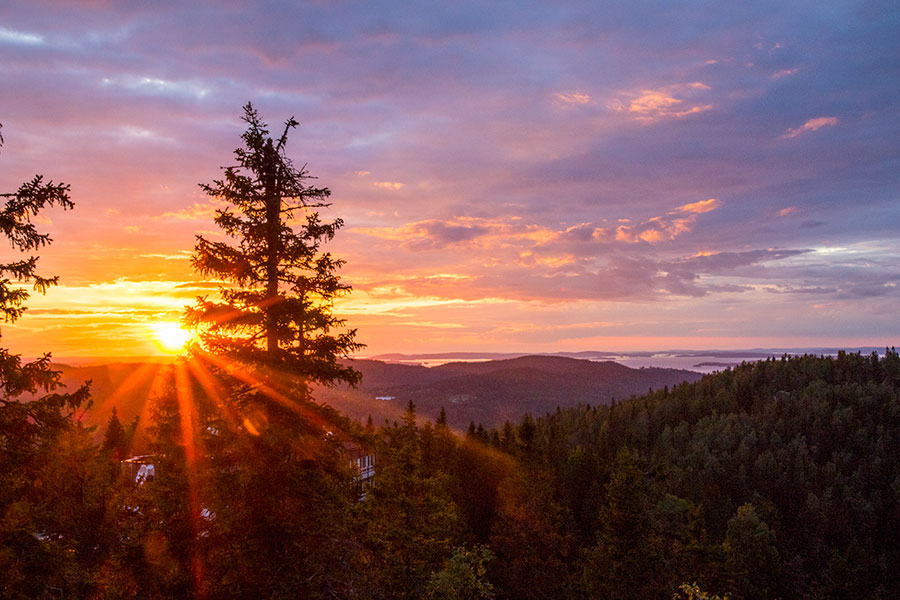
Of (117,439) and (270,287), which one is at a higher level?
(270,287)

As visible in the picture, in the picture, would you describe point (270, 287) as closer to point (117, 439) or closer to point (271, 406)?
point (271, 406)

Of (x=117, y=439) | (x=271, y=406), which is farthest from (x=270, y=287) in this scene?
(x=117, y=439)

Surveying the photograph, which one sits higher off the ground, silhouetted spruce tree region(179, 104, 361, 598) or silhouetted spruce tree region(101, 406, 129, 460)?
silhouetted spruce tree region(179, 104, 361, 598)

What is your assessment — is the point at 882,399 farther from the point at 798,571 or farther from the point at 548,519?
the point at 548,519

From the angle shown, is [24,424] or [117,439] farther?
[117,439]

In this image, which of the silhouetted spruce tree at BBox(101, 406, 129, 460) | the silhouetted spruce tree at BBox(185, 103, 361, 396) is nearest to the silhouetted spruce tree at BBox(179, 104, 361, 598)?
the silhouetted spruce tree at BBox(185, 103, 361, 396)

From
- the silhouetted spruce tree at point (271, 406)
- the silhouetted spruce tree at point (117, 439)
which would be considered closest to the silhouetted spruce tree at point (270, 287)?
the silhouetted spruce tree at point (271, 406)

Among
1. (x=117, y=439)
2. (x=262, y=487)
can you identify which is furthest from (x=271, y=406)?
(x=117, y=439)

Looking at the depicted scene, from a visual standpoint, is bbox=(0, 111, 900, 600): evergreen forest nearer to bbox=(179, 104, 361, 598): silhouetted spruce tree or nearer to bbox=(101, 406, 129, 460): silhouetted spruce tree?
bbox=(179, 104, 361, 598): silhouetted spruce tree

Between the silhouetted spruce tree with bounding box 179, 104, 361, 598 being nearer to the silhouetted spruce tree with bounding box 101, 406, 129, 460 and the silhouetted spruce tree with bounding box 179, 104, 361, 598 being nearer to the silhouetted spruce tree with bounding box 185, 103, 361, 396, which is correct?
the silhouetted spruce tree with bounding box 185, 103, 361, 396

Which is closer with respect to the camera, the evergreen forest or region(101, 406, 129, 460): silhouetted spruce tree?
the evergreen forest

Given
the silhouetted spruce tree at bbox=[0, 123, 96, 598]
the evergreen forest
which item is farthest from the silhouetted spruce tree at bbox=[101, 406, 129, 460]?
the silhouetted spruce tree at bbox=[0, 123, 96, 598]

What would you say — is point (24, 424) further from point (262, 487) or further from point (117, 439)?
point (117, 439)

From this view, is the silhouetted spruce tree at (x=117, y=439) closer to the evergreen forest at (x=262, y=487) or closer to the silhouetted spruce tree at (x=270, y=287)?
the evergreen forest at (x=262, y=487)
